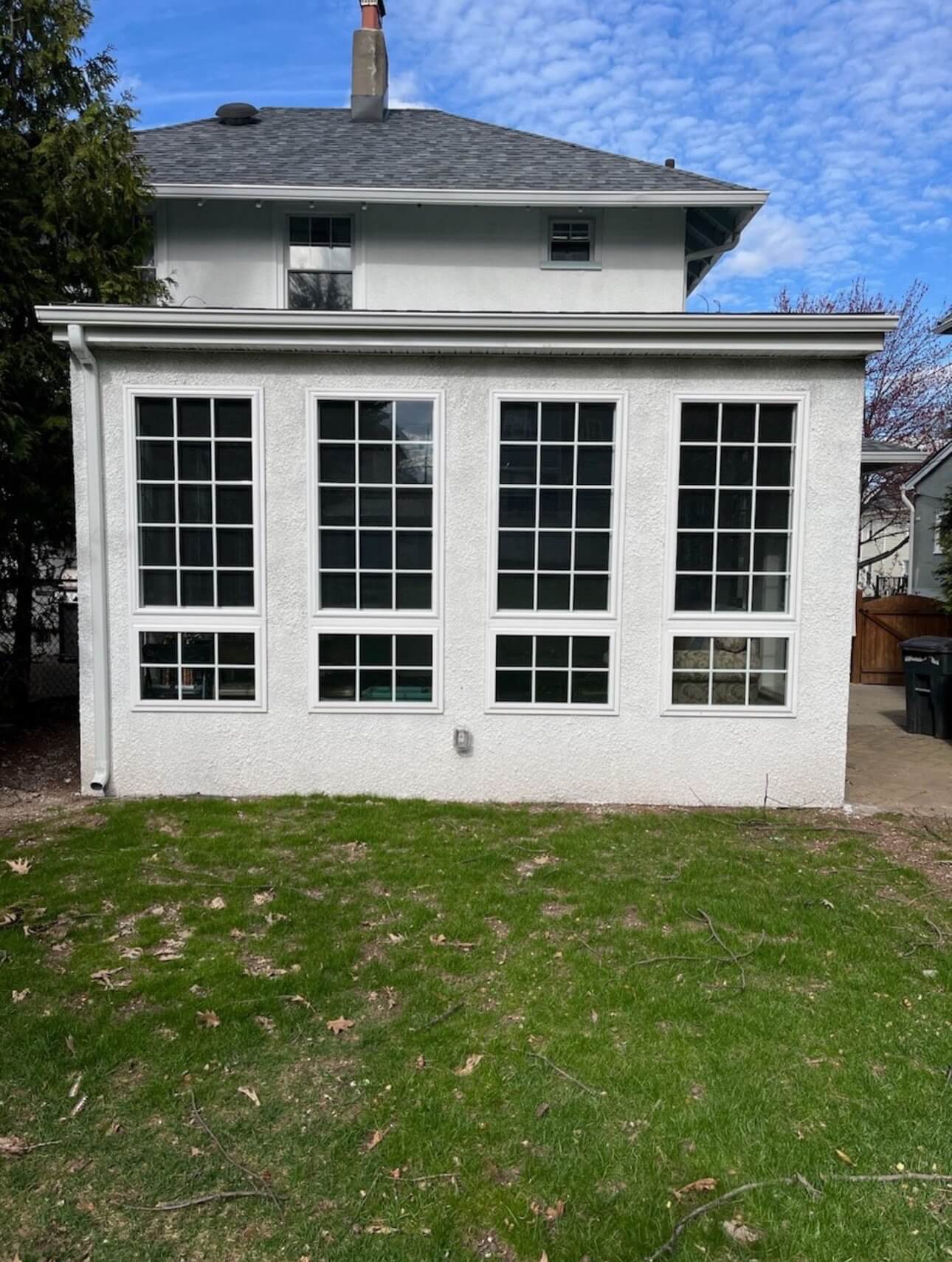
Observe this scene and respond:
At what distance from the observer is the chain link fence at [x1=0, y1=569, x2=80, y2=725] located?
29.5ft

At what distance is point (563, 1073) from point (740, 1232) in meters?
0.88

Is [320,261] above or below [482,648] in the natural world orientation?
above

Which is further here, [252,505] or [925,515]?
[925,515]

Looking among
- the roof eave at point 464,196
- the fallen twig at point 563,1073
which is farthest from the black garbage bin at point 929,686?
the fallen twig at point 563,1073

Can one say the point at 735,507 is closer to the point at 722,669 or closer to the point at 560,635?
the point at 722,669

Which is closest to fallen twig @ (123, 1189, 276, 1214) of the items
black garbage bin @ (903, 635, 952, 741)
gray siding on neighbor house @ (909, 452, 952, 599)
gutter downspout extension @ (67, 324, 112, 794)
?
gutter downspout extension @ (67, 324, 112, 794)

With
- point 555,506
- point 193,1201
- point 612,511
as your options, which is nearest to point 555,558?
point 555,506

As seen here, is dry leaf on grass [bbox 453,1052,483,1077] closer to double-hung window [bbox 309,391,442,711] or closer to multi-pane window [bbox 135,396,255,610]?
double-hung window [bbox 309,391,442,711]

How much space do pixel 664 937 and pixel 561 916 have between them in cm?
60

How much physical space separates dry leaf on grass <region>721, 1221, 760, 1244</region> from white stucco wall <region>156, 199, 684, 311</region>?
32.8 ft

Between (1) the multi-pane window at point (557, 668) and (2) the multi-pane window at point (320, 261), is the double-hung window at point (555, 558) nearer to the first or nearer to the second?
(1) the multi-pane window at point (557, 668)

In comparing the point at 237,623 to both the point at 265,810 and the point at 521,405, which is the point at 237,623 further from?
the point at 521,405

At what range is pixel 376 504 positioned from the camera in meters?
→ 6.66

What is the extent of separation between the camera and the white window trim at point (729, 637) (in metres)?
6.62
